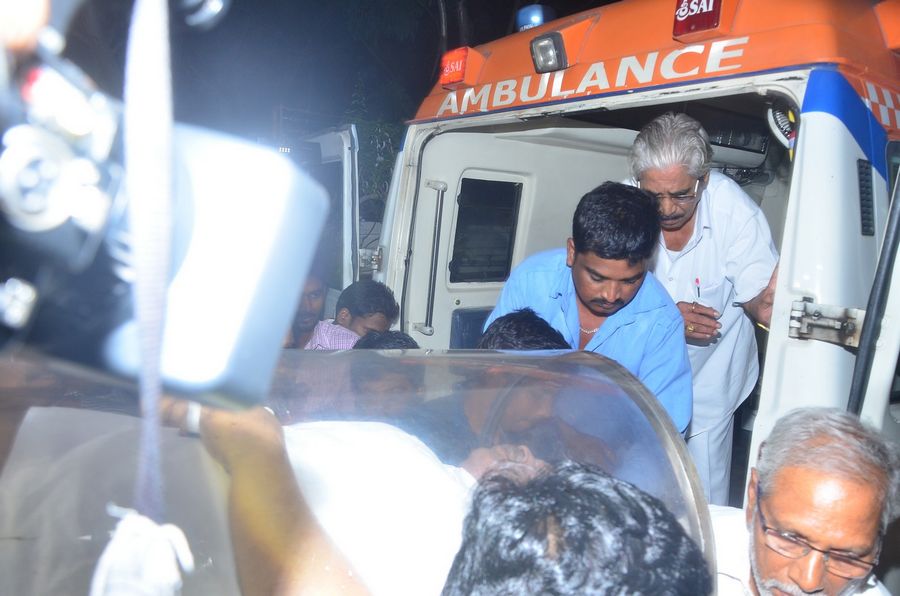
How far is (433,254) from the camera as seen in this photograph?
3.68 metres

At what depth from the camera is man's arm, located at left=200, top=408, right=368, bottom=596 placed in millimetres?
943

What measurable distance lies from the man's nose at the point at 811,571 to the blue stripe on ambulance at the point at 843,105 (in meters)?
1.16

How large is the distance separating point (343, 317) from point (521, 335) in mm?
1871

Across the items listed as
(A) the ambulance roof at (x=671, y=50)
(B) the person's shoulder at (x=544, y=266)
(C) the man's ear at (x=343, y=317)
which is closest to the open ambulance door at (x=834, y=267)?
(A) the ambulance roof at (x=671, y=50)

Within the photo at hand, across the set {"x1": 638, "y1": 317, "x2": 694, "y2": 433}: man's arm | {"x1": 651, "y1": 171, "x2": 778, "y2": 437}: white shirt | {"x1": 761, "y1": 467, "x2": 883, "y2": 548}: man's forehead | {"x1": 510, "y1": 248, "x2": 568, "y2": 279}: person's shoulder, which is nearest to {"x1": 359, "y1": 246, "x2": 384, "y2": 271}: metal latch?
{"x1": 510, "y1": 248, "x2": 568, "y2": 279}: person's shoulder

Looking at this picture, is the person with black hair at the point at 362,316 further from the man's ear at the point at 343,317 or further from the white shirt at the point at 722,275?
the white shirt at the point at 722,275

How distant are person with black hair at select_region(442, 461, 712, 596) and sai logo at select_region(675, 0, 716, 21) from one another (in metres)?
1.83

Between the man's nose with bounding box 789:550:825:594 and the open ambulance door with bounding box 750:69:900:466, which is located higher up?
the open ambulance door with bounding box 750:69:900:466

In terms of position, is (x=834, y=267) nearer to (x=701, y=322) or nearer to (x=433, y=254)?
(x=701, y=322)

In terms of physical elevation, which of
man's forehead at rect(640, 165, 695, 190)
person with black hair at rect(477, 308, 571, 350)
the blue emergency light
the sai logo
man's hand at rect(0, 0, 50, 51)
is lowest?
person with black hair at rect(477, 308, 571, 350)

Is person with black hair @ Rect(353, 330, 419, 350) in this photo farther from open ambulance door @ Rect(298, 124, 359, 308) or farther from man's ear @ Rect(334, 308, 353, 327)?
open ambulance door @ Rect(298, 124, 359, 308)

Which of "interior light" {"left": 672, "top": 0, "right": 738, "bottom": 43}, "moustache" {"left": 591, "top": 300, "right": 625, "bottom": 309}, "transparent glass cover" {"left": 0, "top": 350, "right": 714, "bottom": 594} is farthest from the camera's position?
"moustache" {"left": 591, "top": 300, "right": 625, "bottom": 309}

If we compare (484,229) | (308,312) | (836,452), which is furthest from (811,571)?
(308,312)

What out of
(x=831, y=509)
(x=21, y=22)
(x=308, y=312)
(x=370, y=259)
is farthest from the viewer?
(x=308, y=312)
